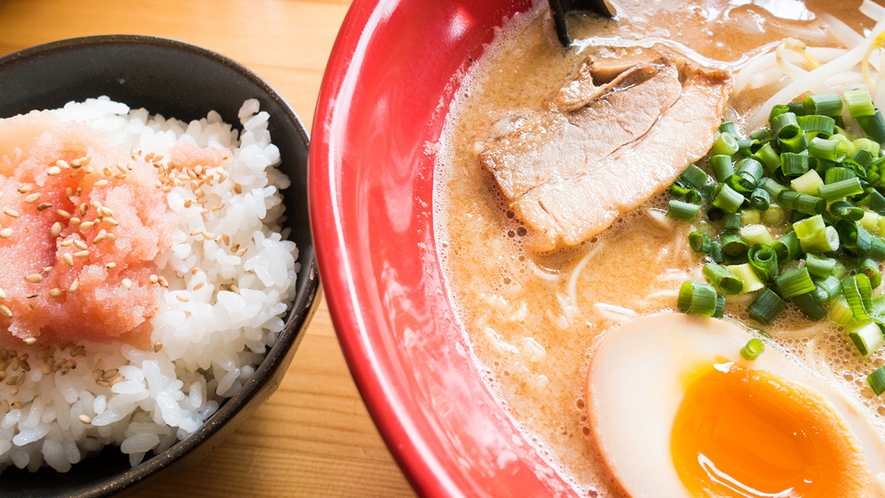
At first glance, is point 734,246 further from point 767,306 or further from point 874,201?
point 874,201

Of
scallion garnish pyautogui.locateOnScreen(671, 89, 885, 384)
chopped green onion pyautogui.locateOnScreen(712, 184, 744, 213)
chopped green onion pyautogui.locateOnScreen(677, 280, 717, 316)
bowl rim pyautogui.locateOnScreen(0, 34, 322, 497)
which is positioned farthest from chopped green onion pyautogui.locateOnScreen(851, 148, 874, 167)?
bowl rim pyautogui.locateOnScreen(0, 34, 322, 497)

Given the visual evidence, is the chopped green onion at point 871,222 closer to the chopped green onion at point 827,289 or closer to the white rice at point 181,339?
the chopped green onion at point 827,289

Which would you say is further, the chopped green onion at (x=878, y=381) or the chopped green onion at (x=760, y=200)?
the chopped green onion at (x=760, y=200)

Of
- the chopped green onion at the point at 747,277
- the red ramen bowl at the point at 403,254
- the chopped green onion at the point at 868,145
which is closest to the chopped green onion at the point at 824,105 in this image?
the chopped green onion at the point at 868,145

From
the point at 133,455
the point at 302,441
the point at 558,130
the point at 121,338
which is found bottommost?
the point at 302,441

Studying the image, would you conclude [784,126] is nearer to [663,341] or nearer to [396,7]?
[663,341]

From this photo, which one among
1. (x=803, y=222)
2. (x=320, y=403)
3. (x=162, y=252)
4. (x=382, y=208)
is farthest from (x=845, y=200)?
(x=162, y=252)

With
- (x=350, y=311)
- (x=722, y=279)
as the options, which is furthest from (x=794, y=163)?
(x=350, y=311)
